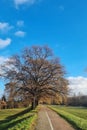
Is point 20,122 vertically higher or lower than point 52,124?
higher

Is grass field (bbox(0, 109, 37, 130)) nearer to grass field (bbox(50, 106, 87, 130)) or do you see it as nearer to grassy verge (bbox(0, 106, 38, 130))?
grassy verge (bbox(0, 106, 38, 130))

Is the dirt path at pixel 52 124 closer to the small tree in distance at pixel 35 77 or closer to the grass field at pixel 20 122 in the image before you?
the grass field at pixel 20 122

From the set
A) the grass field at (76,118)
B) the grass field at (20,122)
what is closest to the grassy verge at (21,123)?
the grass field at (20,122)

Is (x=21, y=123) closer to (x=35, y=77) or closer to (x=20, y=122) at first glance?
(x=20, y=122)

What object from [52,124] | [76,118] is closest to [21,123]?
[52,124]

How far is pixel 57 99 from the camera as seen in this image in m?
54.7

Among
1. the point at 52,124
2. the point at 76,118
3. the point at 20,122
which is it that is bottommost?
the point at 52,124

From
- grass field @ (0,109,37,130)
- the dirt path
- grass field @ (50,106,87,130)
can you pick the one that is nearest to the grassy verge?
grass field @ (0,109,37,130)

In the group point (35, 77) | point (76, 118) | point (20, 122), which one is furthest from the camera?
point (35, 77)

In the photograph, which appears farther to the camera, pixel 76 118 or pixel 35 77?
pixel 35 77

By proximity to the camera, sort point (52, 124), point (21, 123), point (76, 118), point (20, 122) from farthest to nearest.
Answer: point (76, 118)
point (20, 122)
point (52, 124)
point (21, 123)

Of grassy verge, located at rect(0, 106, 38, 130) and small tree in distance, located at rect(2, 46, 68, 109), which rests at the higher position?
small tree in distance, located at rect(2, 46, 68, 109)

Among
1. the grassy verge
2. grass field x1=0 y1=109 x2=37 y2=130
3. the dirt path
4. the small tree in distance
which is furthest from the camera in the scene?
the small tree in distance

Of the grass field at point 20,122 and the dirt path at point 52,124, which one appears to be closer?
the dirt path at point 52,124
